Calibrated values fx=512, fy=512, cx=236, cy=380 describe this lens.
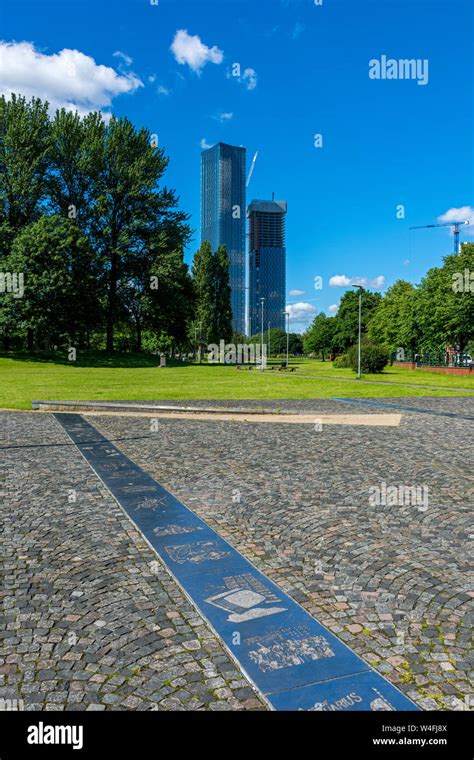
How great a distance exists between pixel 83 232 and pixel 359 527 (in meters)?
52.7

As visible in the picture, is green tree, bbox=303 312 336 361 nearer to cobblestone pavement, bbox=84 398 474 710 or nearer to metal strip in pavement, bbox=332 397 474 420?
metal strip in pavement, bbox=332 397 474 420

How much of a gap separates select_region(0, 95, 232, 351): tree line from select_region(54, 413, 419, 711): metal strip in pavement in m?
44.3

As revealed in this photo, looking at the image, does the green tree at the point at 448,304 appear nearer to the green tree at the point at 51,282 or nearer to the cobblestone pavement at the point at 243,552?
the green tree at the point at 51,282

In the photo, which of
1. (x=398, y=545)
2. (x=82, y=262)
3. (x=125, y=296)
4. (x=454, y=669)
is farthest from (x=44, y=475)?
(x=125, y=296)

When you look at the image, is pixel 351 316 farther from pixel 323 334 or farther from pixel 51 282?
pixel 51 282

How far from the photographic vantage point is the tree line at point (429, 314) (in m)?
45.7

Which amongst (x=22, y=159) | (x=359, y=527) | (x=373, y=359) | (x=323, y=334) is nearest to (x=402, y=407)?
(x=359, y=527)

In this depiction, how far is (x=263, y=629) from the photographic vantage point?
3.59 metres

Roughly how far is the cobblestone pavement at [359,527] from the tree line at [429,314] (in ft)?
121

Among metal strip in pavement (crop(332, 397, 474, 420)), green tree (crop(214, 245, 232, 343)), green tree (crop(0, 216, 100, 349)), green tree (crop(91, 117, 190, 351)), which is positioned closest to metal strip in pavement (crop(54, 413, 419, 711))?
metal strip in pavement (crop(332, 397, 474, 420))
